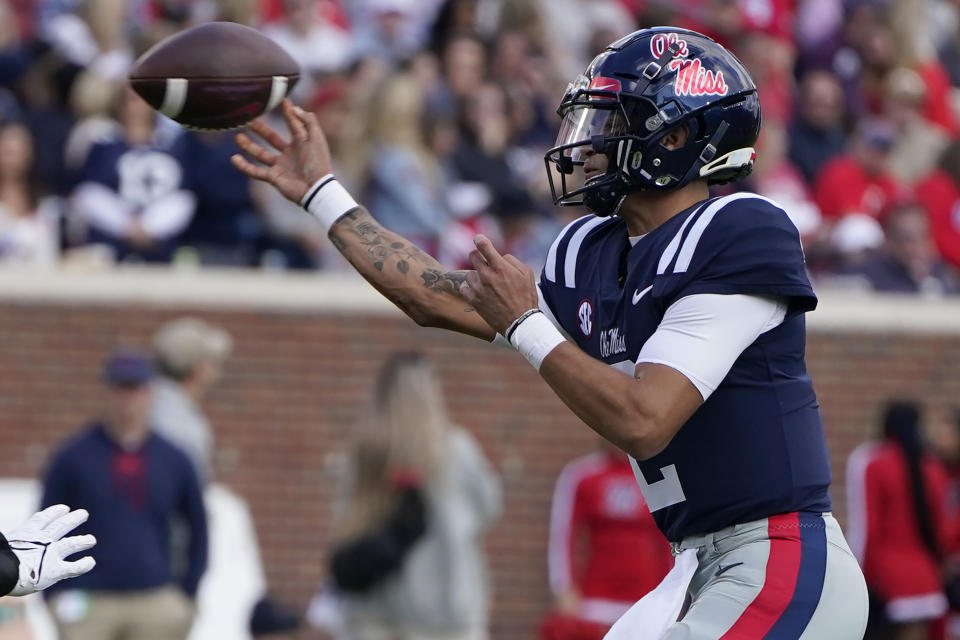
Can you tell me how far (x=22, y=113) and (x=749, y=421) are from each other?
639 centimetres

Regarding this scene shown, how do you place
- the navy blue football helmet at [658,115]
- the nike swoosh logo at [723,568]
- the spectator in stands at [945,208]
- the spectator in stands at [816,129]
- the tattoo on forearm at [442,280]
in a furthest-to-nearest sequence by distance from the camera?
1. the spectator in stands at [816,129]
2. the spectator in stands at [945,208]
3. the tattoo on forearm at [442,280]
4. the navy blue football helmet at [658,115]
5. the nike swoosh logo at [723,568]

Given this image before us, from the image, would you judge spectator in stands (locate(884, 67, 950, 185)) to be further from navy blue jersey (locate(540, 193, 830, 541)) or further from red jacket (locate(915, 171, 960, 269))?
navy blue jersey (locate(540, 193, 830, 541))

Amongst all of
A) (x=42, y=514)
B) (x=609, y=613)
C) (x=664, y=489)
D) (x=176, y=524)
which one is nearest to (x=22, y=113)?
(x=176, y=524)

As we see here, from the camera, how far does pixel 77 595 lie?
23.5 ft

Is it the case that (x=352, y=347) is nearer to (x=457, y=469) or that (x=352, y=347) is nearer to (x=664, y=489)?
(x=457, y=469)

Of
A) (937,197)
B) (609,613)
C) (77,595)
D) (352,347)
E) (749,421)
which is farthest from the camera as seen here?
(937,197)

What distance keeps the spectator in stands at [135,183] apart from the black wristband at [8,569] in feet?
17.1

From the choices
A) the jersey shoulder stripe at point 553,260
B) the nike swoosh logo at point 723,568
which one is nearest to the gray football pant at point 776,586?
the nike swoosh logo at point 723,568

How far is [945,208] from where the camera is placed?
36.1ft

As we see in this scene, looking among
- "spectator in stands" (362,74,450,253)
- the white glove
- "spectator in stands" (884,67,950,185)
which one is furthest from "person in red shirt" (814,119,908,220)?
the white glove

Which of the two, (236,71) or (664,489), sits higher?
(236,71)

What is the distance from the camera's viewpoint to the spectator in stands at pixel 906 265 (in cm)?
1023

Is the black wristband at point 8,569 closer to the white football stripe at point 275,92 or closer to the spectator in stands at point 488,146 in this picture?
the white football stripe at point 275,92

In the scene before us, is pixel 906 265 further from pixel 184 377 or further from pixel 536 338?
pixel 536 338
